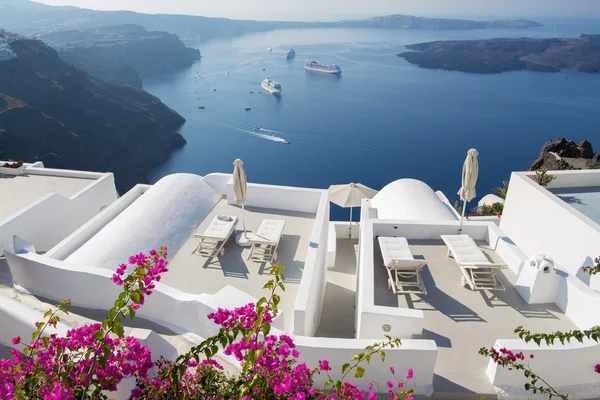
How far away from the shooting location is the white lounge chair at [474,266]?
6.03m

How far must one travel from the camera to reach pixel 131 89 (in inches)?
3059

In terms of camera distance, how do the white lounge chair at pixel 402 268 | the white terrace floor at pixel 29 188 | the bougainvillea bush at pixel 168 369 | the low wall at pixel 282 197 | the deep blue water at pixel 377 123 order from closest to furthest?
the bougainvillea bush at pixel 168 369, the white lounge chair at pixel 402 268, the low wall at pixel 282 197, the white terrace floor at pixel 29 188, the deep blue water at pixel 377 123

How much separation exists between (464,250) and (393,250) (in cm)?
111

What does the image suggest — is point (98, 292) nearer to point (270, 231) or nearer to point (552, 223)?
point (270, 231)

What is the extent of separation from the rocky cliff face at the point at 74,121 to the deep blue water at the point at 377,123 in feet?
15.9

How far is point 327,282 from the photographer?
31.3 ft

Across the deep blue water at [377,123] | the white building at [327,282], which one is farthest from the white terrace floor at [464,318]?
the deep blue water at [377,123]

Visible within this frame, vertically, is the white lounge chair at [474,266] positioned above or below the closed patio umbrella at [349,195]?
above

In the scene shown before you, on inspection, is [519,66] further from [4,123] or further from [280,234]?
[280,234]

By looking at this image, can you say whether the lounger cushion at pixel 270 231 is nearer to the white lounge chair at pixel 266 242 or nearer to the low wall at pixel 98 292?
the white lounge chair at pixel 266 242

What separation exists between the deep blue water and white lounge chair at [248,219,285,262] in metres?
37.0

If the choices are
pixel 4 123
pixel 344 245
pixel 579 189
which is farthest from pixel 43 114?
pixel 579 189

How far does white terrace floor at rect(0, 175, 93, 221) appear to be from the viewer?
8.48 meters

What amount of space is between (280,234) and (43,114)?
2441 inches
